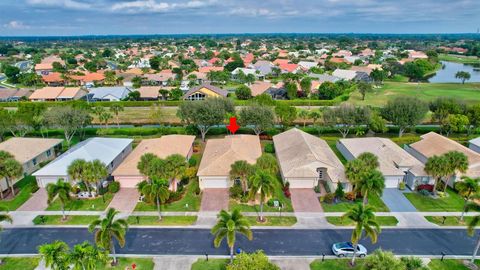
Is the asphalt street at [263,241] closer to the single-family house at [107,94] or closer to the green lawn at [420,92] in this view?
the green lawn at [420,92]

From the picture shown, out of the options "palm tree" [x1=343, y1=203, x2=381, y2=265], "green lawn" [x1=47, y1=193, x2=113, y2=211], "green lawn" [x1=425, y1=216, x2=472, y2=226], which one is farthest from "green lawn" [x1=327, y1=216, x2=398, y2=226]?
"green lawn" [x1=47, y1=193, x2=113, y2=211]

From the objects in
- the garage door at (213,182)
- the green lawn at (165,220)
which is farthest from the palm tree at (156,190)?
the garage door at (213,182)

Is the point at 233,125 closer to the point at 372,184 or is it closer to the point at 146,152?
the point at 146,152

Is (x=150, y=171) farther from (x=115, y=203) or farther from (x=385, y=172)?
(x=385, y=172)

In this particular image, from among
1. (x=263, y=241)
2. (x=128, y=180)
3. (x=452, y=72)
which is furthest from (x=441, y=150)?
(x=452, y=72)

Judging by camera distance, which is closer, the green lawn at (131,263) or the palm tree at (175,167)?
the green lawn at (131,263)

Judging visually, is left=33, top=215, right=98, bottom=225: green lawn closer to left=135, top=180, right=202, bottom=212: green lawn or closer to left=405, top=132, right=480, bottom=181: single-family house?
left=135, top=180, right=202, bottom=212: green lawn
